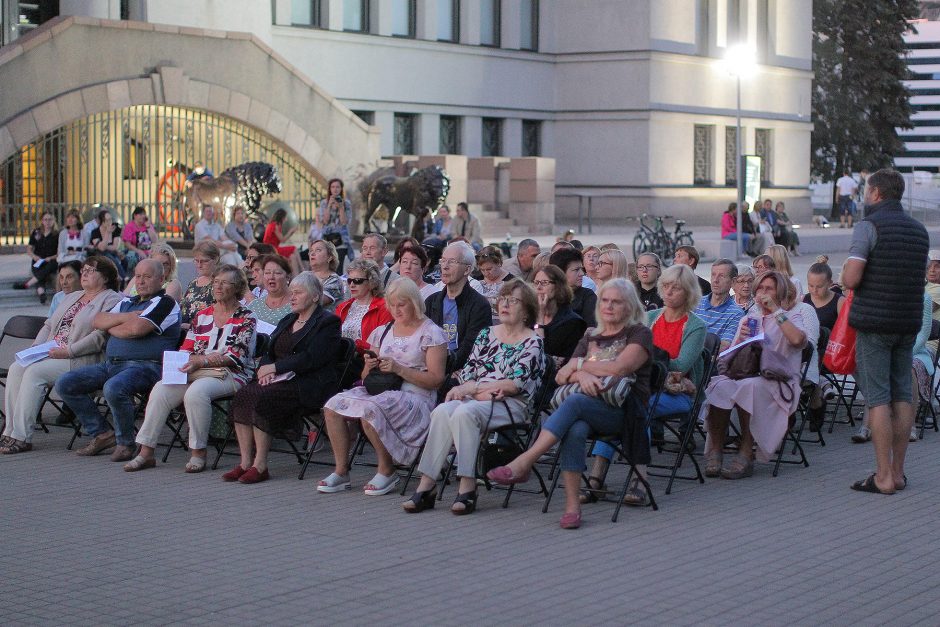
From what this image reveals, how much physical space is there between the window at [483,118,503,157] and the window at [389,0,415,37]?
3.92m

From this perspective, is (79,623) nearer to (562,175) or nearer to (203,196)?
(203,196)

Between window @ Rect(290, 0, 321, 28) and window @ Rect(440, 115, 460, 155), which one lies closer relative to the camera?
window @ Rect(290, 0, 321, 28)

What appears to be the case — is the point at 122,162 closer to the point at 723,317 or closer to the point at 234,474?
the point at 234,474

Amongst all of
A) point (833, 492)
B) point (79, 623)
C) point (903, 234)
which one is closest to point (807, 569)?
point (833, 492)

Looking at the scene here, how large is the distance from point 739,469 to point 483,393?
193 cm

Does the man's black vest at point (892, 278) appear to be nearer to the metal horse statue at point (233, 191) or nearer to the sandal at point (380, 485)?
the sandal at point (380, 485)

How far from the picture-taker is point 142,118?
2794 cm

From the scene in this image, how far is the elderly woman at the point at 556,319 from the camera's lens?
10070mm

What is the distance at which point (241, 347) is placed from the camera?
1048cm

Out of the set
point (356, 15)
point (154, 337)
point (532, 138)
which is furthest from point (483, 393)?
point (532, 138)

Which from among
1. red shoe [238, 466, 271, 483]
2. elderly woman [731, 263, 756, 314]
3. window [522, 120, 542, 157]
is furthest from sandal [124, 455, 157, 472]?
window [522, 120, 542, 157]

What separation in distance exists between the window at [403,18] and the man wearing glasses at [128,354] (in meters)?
30.1

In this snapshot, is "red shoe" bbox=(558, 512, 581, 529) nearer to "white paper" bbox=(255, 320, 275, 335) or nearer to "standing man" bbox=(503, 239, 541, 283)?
"white paper" bbox=(255, 320, 275, 335)

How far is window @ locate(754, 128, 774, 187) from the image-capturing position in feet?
160
